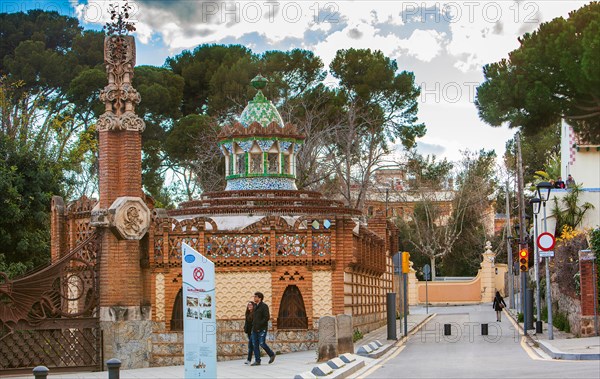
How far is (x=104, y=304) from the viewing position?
83.5 ft

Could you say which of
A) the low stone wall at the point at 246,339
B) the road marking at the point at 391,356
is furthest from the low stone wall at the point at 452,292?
the low stone wall at the point at 246,339

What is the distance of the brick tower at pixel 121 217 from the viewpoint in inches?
1001

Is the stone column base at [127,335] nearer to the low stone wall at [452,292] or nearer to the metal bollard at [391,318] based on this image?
the metal bollard at [391,318]

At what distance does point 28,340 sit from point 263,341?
5.38 meters

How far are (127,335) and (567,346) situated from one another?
1039cm

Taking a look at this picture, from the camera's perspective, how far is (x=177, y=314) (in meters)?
28.8

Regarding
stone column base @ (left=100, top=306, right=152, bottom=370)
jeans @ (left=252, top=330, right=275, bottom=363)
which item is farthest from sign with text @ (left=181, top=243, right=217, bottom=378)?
stone column base @ (left=100, top=306, right=152, bottom=370)

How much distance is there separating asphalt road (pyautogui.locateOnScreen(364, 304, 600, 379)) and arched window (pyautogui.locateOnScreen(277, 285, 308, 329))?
115 inches

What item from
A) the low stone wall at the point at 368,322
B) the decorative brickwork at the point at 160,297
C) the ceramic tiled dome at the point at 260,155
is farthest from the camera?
the ceramic tiled dome at the point at 260,155

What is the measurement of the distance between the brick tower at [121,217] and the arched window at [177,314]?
2.18 metres

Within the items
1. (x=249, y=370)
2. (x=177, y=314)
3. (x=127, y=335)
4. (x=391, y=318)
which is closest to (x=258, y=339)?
(x=249, y=370)

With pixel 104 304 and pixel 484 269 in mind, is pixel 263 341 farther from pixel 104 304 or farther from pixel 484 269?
pixel 484 269

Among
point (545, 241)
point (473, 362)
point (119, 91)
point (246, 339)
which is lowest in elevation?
point (473, 362)

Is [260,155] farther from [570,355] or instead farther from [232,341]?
[570,355]
